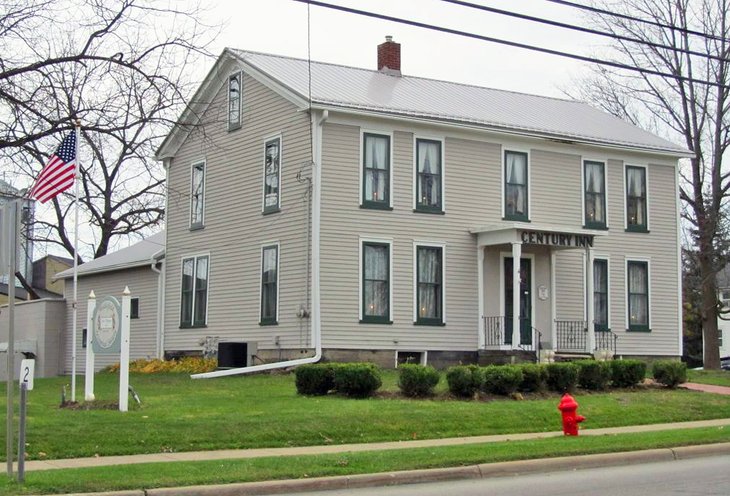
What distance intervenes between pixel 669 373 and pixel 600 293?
7.87 m

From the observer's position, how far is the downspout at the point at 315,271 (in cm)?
2625

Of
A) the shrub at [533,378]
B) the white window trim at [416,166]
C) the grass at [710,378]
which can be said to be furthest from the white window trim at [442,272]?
the shrub at [533,378]

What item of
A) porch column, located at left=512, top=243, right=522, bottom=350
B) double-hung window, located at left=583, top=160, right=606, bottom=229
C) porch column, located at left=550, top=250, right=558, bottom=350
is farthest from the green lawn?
double-hung window, located at left=583, top=160, right=606, bottom=229

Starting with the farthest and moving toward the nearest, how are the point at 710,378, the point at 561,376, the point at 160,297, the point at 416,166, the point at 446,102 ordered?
the point at 160,297
the point at 446,102
the point at 710,378
the point at 416,166
the point at 561,376

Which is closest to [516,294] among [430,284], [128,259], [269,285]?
[430,284]

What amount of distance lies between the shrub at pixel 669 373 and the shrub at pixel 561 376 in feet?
10.00

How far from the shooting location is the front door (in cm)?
2961

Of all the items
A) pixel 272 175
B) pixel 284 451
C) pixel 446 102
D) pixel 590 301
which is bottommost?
pixel 284 451

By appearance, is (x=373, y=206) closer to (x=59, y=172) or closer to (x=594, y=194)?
(x=594, y=194)

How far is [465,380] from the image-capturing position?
19703 millimetres

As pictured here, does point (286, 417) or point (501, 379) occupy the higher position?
point (501, 379)

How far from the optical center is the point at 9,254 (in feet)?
37.3

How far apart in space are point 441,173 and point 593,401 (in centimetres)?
1013

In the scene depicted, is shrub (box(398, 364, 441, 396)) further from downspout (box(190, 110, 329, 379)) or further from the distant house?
the distant house
